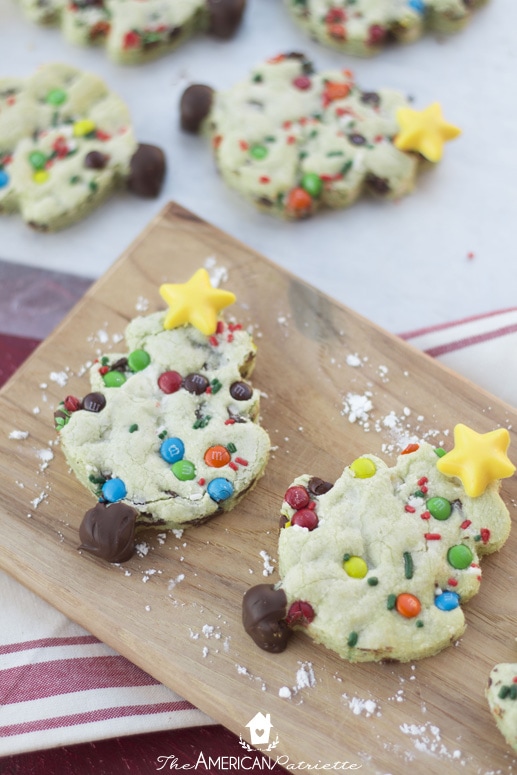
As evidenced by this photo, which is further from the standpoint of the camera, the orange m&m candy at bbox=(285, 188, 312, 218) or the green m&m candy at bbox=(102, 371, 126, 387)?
the orange m&m candy at bbox=(285, 188, 312, 218)

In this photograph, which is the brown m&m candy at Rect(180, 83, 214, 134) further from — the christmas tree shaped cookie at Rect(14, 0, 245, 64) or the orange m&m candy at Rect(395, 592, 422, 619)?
the orange m&m candy at Rect(395, 592, 422, 619)

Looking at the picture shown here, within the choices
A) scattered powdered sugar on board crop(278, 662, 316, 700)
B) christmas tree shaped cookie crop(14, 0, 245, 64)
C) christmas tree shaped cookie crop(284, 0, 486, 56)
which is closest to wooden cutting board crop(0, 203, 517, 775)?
scattered powdered sugar on board crop(278, 662, 316, 700)

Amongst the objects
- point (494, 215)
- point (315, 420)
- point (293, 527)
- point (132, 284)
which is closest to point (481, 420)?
point (315, 420)

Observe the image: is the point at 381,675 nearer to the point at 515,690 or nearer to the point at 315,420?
the point at 515,690

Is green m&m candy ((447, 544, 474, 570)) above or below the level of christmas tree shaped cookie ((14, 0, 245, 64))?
below

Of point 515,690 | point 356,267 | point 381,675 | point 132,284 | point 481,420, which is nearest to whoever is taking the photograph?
point 515,690

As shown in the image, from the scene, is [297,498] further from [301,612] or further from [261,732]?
[261,732]

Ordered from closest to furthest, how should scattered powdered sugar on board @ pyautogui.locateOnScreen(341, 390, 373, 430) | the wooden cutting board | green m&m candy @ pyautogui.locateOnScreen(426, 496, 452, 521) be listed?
the wooden cutting board
green m&m candy @ pyautogui.locateOnScreen(426, 496, 452, 521)
scattered powdered sugar on board @ pyautogui.locateOnScreen(341, 390, 373, 430)
